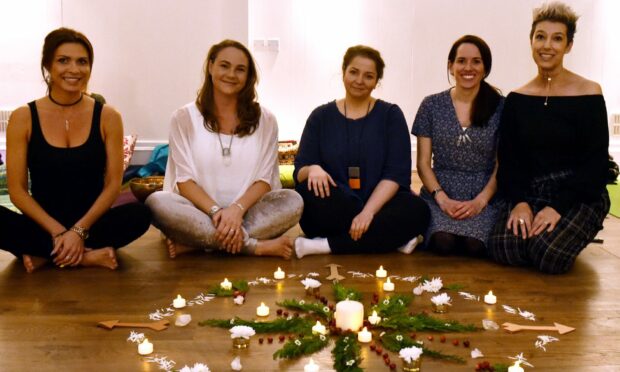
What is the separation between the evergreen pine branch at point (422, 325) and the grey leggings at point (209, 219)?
42.1 inches

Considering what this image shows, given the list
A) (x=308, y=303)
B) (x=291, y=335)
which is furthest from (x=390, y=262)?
(x=291, y=335)

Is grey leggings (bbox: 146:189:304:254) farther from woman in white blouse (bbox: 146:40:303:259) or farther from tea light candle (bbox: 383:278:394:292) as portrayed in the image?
tea light candle (bbox: 383:278:394:292)

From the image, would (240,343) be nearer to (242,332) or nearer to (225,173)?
(242,332)

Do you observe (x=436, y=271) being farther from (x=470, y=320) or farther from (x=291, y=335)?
(x=291, y=335)

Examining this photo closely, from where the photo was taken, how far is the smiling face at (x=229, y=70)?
3041 mm

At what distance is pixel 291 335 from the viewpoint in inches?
84.3

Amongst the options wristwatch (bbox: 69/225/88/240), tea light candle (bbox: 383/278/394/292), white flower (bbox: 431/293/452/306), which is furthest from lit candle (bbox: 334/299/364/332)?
wristwatch (bbox: 69/225/88/240)

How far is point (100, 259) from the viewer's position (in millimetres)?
2873

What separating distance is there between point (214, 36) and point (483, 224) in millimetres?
3220

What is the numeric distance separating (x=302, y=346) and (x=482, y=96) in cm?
182

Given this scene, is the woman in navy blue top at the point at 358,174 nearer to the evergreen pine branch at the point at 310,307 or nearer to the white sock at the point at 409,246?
the white sock at the point at 409,246

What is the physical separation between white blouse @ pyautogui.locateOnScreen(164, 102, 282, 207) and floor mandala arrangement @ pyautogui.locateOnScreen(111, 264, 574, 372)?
2.17ft

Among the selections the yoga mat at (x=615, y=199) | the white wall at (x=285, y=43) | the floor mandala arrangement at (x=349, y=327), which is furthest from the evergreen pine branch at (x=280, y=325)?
the white wall at (x=285, y=43)

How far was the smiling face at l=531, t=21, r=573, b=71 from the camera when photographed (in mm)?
2887
